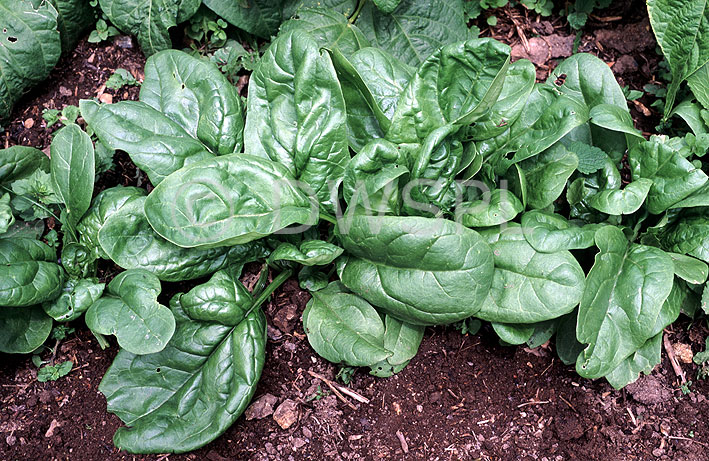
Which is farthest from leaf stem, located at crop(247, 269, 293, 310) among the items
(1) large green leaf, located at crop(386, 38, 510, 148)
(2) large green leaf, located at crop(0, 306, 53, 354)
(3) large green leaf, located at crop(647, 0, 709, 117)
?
(3) large green leaf, located at crop(647, 0, 709, 117)

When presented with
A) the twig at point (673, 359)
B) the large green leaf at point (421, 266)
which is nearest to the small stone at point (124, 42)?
the large green leaf at point (421, 266)

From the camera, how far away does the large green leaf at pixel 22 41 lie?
2.91 m

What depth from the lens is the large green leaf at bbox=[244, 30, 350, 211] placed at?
7.94ft

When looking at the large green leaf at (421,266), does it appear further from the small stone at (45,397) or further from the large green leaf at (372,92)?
the small stone at (45,397)

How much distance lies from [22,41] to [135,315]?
147 centimetres

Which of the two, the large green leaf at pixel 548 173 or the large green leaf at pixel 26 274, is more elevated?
the large green leaf at pixel 548 173

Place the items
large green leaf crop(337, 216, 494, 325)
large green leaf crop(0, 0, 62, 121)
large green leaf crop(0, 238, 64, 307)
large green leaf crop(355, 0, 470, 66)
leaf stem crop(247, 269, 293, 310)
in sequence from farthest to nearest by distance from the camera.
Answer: large green leaf crop(355, 0, 470, 66), large green leaf crop(0, 0, 62, 121), leaf stem crop(247, 269, 293, 310), large green leaf crop(0, 238, 64, 307), large green leaf crop(337, 216, 494, 325)

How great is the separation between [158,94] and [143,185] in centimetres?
43

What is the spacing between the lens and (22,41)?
292 centimetres

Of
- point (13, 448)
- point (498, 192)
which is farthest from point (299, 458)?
point (498, 192)

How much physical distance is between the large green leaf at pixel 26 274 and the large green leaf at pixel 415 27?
1.71 m

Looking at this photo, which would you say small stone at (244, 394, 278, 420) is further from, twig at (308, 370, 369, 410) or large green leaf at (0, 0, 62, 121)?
large green leaf at (0, 0, 62, 121)

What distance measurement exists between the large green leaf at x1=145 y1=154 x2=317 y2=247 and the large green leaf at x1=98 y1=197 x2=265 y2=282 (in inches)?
9.2

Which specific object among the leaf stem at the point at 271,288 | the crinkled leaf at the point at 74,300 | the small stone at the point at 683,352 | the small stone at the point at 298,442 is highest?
the crinkled leaf at the point at 74,300
